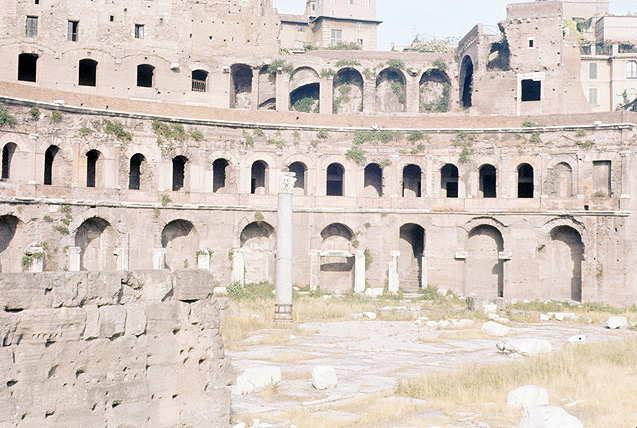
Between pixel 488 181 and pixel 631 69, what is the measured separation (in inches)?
626

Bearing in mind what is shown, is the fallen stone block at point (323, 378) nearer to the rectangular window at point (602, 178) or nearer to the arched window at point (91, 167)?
the arched window at point (91, 167)

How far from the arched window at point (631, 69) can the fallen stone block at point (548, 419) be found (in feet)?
136

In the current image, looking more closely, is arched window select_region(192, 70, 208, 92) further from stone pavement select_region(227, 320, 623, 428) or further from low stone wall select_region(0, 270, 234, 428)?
low stone wall select_region(0, 270, 234, 428)

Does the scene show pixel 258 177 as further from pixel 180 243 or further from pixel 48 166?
pixel 48 166

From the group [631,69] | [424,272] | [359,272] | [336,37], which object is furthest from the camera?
[336,37]

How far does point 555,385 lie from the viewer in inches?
570

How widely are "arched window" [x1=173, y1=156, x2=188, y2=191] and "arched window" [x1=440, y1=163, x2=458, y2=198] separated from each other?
1326 centimetres

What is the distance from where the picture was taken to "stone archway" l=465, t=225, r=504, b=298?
116 ft

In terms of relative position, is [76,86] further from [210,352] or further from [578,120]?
[210,352]

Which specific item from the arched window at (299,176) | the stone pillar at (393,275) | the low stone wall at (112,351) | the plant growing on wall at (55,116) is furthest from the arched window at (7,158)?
the low stone wall at (112,351)

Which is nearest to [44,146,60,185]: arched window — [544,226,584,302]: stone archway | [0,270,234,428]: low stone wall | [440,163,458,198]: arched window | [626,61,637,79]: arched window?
[440,163,458,198]: arched window

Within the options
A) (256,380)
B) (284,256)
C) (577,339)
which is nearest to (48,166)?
(284,256)

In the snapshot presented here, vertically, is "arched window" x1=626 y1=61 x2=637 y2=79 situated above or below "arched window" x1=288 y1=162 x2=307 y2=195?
above

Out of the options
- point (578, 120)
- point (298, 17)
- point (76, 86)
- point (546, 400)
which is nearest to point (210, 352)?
point (546, 400)
